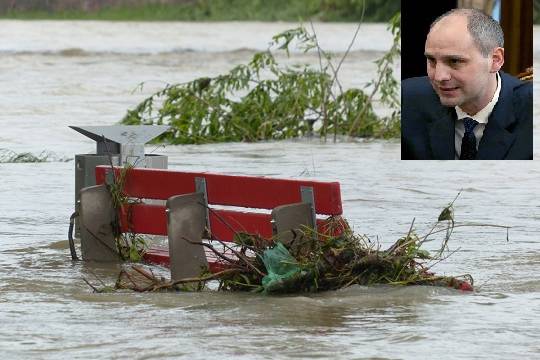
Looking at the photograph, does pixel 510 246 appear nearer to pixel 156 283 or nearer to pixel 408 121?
pixel 408 121

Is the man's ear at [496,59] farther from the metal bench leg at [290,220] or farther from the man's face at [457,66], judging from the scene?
the metal bench leg at [290,220]

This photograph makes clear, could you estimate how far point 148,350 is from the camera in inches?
300

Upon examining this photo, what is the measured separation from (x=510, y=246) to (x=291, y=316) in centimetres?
319

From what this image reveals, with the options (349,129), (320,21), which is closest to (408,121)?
(349,129)

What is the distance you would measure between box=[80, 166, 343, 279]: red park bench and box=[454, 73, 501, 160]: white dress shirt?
697 millimetres

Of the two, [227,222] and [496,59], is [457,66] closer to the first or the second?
[496,59]

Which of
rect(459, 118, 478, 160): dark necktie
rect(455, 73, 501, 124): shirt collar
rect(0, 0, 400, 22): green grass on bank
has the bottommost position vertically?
rect(459, 118, 478, 160): dark necktie

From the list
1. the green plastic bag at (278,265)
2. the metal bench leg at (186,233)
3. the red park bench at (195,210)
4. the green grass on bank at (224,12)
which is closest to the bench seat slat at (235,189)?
the red park bench at (195,210)

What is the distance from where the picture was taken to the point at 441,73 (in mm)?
8930

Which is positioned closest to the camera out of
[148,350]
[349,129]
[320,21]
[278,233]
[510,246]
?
[148,350]

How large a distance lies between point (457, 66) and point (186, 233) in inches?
69.9

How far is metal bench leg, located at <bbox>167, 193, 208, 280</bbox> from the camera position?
31.2 ft

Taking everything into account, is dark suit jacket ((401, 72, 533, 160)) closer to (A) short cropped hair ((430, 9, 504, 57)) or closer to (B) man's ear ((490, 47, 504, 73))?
(B) man's ear ((490, 47, 504, 73))

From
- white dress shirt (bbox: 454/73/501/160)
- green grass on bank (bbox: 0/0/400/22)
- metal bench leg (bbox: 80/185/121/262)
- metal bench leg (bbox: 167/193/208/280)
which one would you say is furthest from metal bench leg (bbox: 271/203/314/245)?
green grass on bank (bbox: 0/0/400/22)
